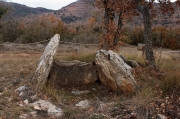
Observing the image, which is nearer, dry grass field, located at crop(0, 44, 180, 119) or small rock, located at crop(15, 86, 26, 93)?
dry grass field, located at crop(0, 44, 180, 119)

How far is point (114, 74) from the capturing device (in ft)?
23.1

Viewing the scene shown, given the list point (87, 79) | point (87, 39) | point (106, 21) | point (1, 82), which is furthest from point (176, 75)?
point (87, 39)

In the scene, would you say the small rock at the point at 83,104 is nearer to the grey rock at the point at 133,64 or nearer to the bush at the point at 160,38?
the grey rock at the point at 133,64

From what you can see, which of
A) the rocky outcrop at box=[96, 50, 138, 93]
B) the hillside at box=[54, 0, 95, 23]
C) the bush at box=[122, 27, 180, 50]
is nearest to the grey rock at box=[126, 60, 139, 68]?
the rocky outcrop at box=[96, 50, 138, 93]

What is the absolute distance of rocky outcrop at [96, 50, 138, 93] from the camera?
22.3 ft

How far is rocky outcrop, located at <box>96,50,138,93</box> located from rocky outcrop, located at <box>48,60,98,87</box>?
0.28 m

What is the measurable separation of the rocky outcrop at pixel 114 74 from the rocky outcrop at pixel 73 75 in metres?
0.28

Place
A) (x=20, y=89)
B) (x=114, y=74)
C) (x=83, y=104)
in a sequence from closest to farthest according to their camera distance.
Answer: (x=83, y=104)
(x=20, y=89)
(x=114, y=74)

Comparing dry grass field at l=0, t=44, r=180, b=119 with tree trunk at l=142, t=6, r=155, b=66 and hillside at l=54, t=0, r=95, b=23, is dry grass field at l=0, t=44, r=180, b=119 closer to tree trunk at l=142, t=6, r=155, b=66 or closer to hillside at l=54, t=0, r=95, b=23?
tree trunk at l=142, t=6, r=155, b=66

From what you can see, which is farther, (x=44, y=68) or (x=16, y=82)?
(x=16, y=82)

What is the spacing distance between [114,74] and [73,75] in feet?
4.03

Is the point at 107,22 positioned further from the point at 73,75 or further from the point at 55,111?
the point at 55,111

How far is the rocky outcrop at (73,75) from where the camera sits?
25.0ft

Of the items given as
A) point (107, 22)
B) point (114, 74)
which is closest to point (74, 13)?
point (107, 22)
